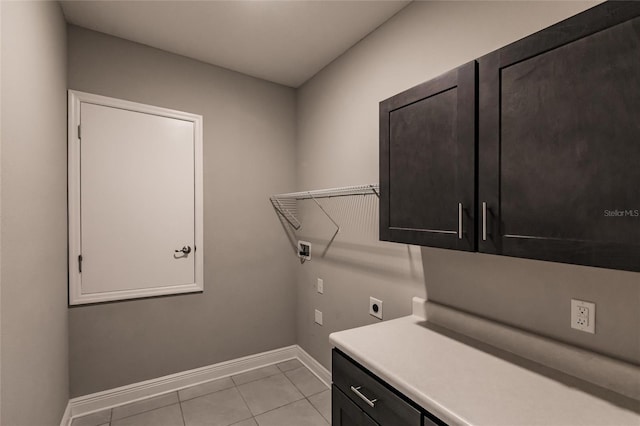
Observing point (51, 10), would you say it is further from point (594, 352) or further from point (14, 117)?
point (594, 352)

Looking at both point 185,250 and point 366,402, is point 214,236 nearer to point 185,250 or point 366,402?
point 185,250

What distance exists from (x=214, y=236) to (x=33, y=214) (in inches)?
52.0

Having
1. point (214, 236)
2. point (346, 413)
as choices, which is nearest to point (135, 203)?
point (214, 236)

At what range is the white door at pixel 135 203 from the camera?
2.14 meters

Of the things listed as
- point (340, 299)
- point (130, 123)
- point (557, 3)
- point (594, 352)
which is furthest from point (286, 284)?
point (557, 3)

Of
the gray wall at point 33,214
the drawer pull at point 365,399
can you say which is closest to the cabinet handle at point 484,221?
the drawer pull at point 365,399

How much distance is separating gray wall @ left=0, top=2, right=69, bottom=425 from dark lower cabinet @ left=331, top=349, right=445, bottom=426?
47.0 inches

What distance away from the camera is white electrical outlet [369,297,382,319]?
6.64 feet

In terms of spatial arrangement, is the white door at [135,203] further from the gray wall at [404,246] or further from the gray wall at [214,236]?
the gray wall at [404,246]

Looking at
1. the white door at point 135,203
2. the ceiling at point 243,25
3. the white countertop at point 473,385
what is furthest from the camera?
the white door at point 135,203

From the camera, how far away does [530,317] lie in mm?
1253

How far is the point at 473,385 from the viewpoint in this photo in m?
1.03

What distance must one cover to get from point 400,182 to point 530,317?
0.76m

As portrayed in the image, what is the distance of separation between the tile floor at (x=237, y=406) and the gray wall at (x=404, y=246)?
32 centimetres
